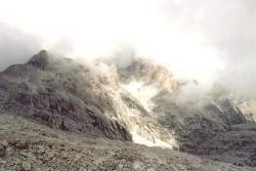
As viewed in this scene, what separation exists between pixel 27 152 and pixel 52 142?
22.1 ft

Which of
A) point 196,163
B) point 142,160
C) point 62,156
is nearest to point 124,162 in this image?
point 142,160

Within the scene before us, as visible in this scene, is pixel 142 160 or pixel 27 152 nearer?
pixel 27 152

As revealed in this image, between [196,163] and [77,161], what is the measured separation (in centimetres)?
2655

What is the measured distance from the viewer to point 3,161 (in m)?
93.7

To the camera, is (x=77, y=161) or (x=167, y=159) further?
(x=167, y=159)

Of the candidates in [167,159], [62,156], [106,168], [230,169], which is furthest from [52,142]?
[230,169]

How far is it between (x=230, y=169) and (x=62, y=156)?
1389 inches

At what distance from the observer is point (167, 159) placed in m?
112

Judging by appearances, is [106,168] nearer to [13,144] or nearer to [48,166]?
[48,166]

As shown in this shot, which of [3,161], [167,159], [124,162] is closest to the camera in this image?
[3,161]

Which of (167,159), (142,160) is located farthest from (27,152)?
(167,159)

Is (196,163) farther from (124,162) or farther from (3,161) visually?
(3,161)

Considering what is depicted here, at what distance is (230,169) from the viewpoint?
11594cm

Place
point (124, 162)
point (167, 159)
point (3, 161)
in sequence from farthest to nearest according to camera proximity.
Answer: point (167, 159), point (124, 162), point (3, 161)
